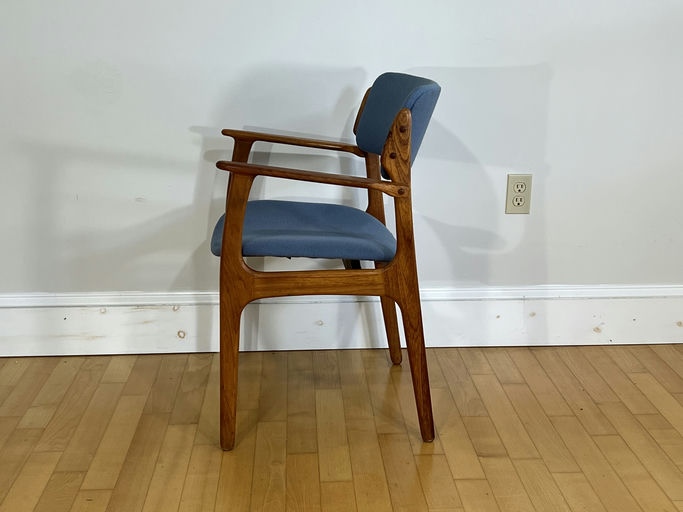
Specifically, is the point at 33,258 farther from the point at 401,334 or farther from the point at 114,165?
the point at 401,334

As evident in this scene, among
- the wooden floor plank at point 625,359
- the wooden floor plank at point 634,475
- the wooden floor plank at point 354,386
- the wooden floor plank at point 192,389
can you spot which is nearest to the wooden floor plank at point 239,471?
the wooden floor plank at point 192,389

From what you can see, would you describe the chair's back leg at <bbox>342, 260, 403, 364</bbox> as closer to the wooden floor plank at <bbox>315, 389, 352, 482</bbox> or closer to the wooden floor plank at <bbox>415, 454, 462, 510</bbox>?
the wooden floor plank at <bbox>315, 389, 352, 482</bbox>

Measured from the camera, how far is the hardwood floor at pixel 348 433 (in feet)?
5.35

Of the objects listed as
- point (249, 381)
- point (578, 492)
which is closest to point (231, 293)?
point (249, 381)

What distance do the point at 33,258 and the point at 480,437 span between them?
1.29 m

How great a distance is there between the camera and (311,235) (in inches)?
68.0

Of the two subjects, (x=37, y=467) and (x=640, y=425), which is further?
(x=640, y=425)

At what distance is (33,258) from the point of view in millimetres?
2191

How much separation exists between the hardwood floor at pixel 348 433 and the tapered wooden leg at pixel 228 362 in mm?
54

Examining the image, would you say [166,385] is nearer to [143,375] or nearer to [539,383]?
[143,375]

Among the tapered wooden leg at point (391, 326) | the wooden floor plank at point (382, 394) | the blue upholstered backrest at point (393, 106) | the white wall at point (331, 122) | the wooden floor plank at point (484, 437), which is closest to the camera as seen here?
the blue upholstered backrest at point (393, 106)

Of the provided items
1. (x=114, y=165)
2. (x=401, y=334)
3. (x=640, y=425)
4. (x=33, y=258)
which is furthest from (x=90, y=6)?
(x=640, y=425)

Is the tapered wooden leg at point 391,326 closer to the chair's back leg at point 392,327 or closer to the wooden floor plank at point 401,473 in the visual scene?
the chair's back leg at point 392,327

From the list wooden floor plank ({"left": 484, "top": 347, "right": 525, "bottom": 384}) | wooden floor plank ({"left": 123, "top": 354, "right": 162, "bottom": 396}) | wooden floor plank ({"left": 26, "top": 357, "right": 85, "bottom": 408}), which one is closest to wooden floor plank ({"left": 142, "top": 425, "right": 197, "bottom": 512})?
wooden floor plank ({"left": 123, "top": 354, "right": 162, "bottom": 396})
